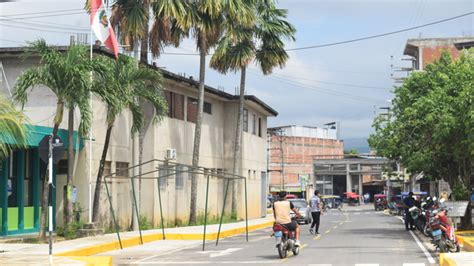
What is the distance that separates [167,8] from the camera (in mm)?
30766

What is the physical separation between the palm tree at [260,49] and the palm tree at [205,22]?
249 centimetres

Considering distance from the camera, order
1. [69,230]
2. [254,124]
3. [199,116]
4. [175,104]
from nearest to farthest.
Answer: [69,230] < [199,116] < [175,104] < [254,124]

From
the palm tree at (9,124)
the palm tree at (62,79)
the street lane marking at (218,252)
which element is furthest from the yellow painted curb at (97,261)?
the palm tree at (62,79)

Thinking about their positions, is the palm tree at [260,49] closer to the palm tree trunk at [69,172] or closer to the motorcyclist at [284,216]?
the palm tree trunk at [69,172]

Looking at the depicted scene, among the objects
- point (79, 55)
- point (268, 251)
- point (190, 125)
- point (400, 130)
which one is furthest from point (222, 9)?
point (268, 251)

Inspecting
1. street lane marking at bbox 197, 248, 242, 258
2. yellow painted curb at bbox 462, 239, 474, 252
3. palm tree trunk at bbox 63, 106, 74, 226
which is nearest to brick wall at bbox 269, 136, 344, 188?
palm tree trunk at bbox 63, 106, 74, 226

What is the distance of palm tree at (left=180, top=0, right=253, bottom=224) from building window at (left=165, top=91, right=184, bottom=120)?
65.7 inches

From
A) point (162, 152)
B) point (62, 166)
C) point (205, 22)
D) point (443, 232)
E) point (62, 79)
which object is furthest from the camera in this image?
point (162, 152)

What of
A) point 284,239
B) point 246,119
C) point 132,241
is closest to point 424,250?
point 284,239

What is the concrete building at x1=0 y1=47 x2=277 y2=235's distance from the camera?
25.8 metres

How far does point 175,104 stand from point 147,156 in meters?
4.53

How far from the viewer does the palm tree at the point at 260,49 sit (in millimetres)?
39219

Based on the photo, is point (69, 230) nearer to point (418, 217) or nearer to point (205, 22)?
point (205, 22)

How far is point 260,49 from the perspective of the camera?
41656 millimetres
